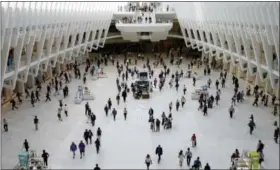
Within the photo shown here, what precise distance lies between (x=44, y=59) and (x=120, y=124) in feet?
34.2

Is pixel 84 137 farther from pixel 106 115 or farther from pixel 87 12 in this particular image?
pixel 87 12

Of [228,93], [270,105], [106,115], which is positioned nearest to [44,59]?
[106,115]

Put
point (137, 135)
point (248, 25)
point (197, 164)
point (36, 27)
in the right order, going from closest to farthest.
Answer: point (197, 164)
point (137, 135)
point (248, 25)
point (36, 27)

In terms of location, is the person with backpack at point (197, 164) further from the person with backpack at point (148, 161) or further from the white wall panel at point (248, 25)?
the white wall panel at point (248, 25)

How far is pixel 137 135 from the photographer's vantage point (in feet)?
64.1

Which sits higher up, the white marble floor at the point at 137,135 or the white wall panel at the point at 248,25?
the white wall panel at the point at 248,25

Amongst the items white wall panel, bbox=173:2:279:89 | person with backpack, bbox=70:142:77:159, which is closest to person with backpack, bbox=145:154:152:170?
person with backpack, bbox=70:142:77:159

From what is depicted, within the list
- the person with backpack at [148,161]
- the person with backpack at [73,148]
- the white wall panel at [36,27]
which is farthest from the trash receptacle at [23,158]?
the white wall panel at [36,27]

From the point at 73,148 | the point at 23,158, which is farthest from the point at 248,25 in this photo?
the point at 23,158

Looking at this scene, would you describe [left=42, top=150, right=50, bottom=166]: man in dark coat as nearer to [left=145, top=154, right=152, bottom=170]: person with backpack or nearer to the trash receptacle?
the trash receptacle

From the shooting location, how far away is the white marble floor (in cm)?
1628

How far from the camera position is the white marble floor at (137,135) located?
16281 millimetres

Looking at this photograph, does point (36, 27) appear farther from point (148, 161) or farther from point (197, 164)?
point (197, 164)

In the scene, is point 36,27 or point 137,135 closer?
point 137,135
